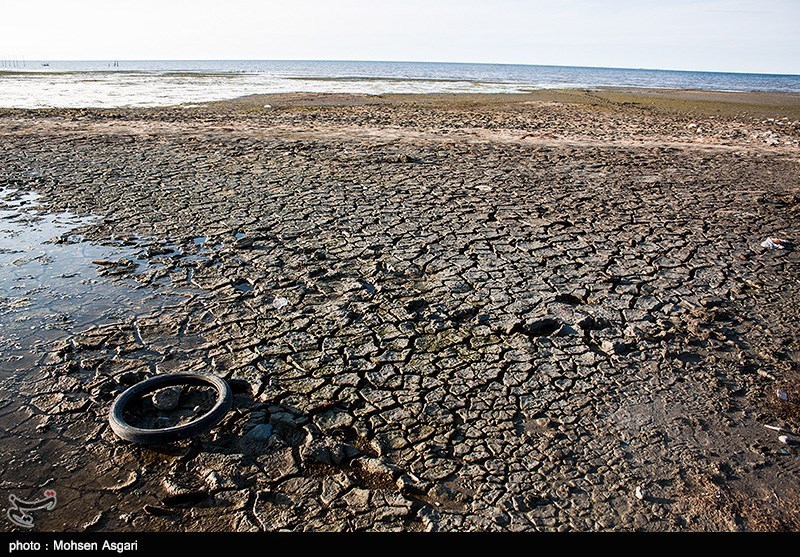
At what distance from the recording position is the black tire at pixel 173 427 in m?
2.95

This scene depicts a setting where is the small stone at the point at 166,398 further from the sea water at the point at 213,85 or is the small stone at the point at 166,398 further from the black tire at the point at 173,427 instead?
the sea water at the point at 213,85

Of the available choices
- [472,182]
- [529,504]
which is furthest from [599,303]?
[472,182]

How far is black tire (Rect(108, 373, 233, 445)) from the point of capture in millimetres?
2945

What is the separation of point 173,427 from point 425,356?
1745 mm

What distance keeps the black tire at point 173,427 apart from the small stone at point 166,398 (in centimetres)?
7

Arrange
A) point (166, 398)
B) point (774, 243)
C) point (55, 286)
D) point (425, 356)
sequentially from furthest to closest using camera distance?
point (774, 243), point (55, 286), point (425, 356), point (166, 398)

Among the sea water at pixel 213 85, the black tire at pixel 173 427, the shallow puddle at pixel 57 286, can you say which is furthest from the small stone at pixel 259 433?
the sea water at pixel 213 85

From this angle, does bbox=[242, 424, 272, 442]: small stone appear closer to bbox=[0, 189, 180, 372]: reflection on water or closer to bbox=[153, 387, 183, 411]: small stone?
bbox=[153, 387, 183, 411]: small stone

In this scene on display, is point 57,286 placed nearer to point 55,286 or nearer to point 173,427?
point 55,286

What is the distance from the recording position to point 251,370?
3.72 m

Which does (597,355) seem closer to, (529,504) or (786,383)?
(786,383)

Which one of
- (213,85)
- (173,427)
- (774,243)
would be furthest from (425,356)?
(213,85)

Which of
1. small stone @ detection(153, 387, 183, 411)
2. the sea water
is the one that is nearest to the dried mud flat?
small stone @ detection(153, 387, 183, 411)

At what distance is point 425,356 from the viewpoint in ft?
12.9
